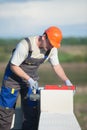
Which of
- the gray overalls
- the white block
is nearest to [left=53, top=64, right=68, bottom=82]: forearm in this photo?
the gray overalls

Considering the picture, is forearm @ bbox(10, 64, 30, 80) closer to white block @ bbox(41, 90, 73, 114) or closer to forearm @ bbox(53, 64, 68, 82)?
white block @ bbox(41, 90, 73, 114)

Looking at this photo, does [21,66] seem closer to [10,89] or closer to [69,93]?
[10,89]

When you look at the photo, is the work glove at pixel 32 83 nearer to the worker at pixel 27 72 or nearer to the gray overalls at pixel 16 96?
→ the worker at pixel 27 72

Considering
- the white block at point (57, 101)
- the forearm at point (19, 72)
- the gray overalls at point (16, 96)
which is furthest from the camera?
the gray overalls at point (16, 96)

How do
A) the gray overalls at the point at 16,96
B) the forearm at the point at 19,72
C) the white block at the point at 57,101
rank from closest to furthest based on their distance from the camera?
the white block at the point at 57,101
the forearm at the point at 19,72
the gray overalls at the point at 16,96

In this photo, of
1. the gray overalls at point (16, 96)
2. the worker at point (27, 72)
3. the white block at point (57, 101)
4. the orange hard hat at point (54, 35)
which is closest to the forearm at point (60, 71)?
the worker at point (27, 72)

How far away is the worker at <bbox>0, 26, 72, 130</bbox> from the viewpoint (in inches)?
174

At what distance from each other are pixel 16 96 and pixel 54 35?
2.20ft

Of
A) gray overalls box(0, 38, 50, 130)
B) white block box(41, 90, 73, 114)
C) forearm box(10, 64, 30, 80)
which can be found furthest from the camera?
gray overalls box(0, 38, 50, 130)

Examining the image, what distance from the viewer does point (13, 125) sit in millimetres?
4910

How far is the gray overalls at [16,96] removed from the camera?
4.68 metres

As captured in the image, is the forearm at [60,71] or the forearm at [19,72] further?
the forearm at [60,71]

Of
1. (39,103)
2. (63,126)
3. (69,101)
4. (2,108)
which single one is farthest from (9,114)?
(63,126)

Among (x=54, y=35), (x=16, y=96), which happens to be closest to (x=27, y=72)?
(x=16, y=96)
